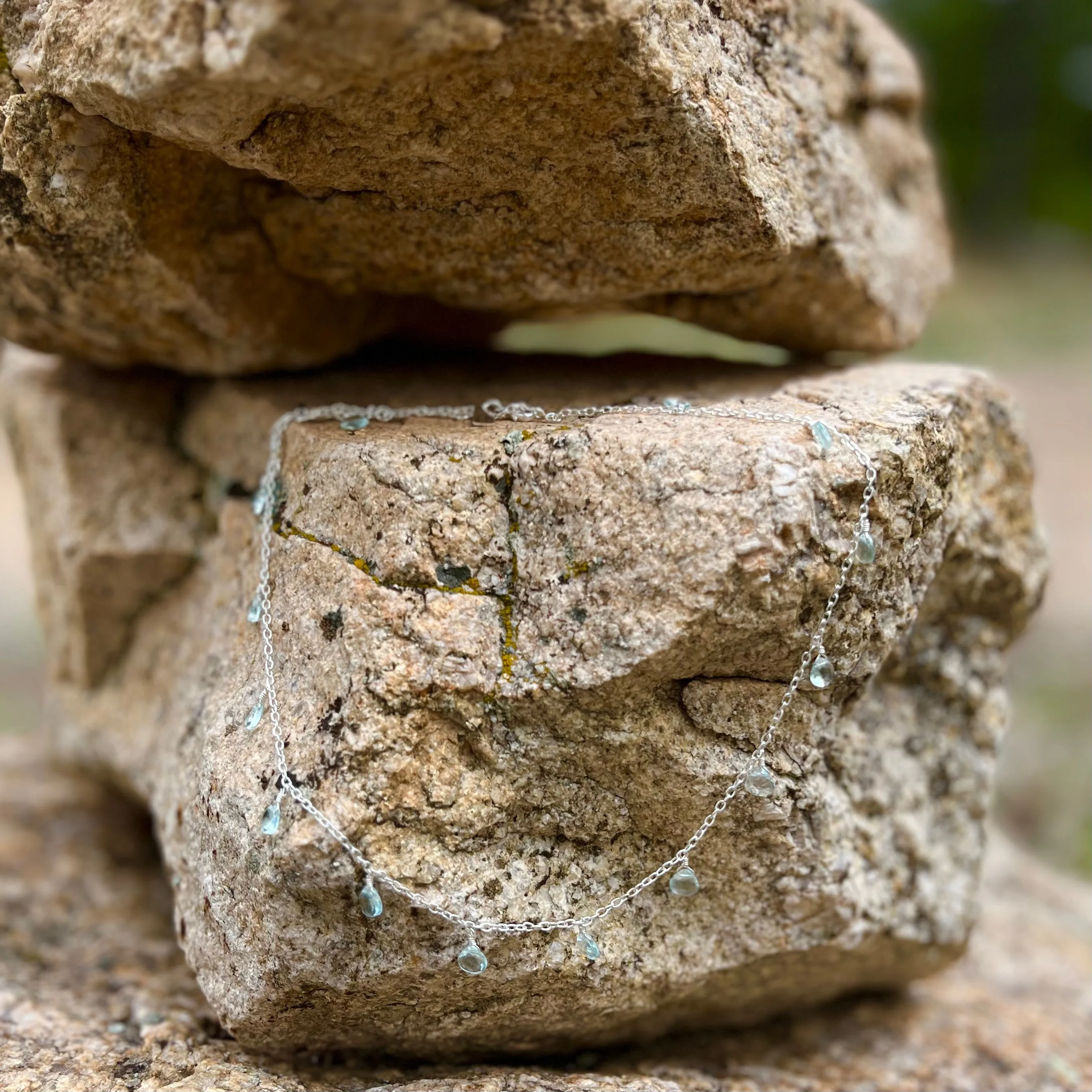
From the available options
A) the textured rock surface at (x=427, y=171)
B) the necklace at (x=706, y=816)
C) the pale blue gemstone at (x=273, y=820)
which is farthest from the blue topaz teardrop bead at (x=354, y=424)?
the pale blue gemstone at (x=273, y=820)

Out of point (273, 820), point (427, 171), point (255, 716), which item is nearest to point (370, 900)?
point (273, 820)

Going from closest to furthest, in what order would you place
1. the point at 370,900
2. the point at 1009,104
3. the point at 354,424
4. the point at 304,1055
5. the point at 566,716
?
the point at 370,900
the point at 566,716
the point at 304,1055
the point at 354,424
the point at 1009,104

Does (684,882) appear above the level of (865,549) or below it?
below

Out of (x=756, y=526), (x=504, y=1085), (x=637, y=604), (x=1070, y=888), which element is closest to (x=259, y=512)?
(x=637, y=604)

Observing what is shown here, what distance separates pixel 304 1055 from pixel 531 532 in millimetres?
1055

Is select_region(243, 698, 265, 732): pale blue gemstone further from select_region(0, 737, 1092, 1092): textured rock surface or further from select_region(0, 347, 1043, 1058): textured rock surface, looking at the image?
select_region(0, 737, 1092, 1092): textured rock surface

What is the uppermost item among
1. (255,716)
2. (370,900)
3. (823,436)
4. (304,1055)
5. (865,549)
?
(823,436)

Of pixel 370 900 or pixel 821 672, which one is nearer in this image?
pixel 370 900

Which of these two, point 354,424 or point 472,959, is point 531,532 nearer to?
point 354,424

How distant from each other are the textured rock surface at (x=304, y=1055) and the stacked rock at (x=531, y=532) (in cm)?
10

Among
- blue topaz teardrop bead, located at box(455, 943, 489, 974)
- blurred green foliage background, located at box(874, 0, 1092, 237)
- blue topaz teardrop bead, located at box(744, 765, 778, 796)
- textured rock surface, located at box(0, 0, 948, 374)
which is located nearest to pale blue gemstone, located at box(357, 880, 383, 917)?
blue topaz teardrop bead, located at box(455, 943, 489, 974)

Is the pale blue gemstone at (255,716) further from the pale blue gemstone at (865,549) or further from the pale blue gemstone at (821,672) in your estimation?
the pale blue gemstone at (865,549)

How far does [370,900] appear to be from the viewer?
1.70 metres

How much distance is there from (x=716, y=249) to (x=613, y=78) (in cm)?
41
